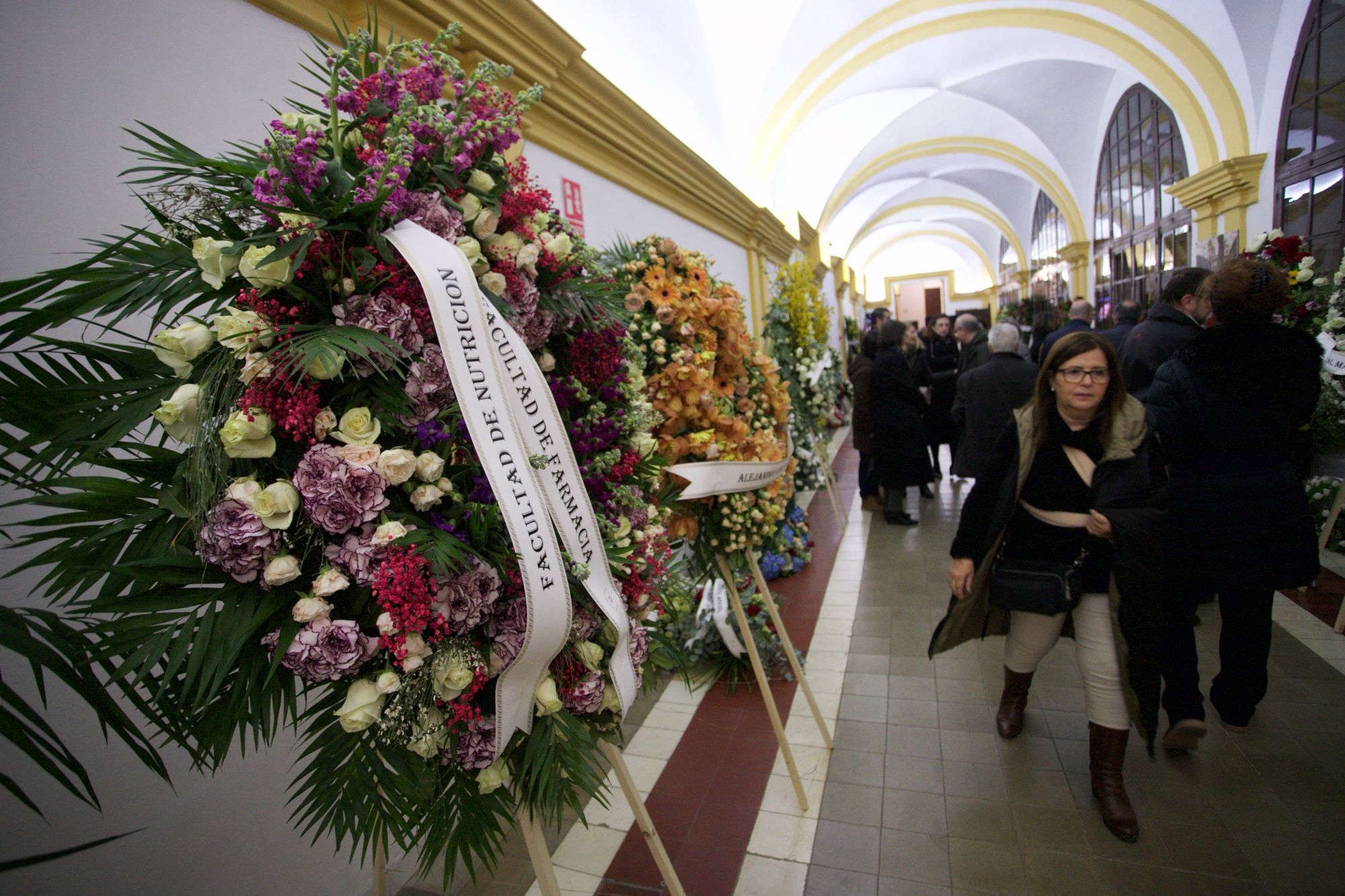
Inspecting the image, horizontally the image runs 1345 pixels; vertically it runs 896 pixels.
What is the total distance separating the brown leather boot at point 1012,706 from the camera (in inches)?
113

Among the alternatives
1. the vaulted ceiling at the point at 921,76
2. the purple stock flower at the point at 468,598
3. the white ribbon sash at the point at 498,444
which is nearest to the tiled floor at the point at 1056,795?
the white ribbon sash at the point at 498,444

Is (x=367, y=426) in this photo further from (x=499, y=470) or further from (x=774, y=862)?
(x=774, y=862)

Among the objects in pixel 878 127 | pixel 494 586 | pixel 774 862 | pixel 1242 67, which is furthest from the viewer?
pixel 878 127

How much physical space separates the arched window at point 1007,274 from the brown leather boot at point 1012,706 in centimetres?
1984

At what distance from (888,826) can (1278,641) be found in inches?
92.7

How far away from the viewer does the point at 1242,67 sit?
663cm

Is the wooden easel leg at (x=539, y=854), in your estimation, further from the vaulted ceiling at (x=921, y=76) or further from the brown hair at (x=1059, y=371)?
the vaulted ceiling at (x=921, y=76)

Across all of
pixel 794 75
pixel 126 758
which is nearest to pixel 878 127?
pixel 794 75

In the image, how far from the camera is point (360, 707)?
1085 millimetres

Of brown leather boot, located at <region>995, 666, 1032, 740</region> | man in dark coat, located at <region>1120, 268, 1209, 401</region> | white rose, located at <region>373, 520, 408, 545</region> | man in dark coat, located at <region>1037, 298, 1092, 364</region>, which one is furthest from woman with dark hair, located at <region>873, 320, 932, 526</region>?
white rose, located at <region>373, 520, 408, 545</region>

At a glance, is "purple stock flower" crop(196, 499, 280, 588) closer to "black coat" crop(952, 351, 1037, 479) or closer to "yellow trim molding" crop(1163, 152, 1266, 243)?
"black coat" crop(952, 351, 1037, 479)

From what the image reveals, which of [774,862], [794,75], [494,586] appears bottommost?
[774,862]

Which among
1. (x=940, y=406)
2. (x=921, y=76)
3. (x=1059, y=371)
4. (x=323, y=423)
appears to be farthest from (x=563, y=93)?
(x=921, y=76)

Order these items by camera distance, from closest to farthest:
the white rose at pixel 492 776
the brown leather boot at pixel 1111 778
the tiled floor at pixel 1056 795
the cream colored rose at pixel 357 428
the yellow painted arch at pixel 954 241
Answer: the cream colored rose at pixel 357 428 < the white rose at pixel 492 776 < the tiled floor at pixel 1056 795 < the brown leather boot at pixel 1111 778 < the yellow painted arch at pixel 954 241
